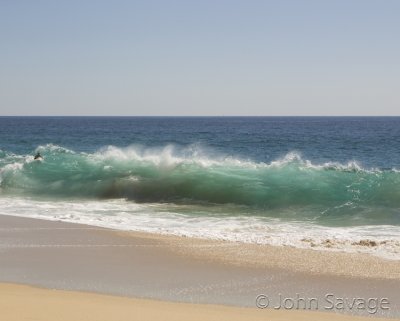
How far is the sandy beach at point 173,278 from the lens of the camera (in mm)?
5684

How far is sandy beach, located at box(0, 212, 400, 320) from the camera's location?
5684mm

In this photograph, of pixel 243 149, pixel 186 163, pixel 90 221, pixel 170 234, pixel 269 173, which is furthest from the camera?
pixel 243 149

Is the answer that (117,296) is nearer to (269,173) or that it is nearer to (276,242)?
(276,242)

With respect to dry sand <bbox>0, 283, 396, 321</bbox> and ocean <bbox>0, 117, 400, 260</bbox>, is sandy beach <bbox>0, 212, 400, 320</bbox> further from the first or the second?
ocean <bbox>0, 117, 400, 260</bbox>

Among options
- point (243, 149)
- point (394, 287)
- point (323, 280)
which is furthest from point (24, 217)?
point (243, 149)

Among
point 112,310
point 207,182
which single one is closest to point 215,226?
point 112,310

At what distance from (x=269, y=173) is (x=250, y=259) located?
1239 cm

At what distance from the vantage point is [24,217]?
12.7 meters

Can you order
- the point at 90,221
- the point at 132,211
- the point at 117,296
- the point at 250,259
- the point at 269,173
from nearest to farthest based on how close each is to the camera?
the point at 117,296
the point at 250,259
the point at 90,221
the point at 132,211
the point at 269,173

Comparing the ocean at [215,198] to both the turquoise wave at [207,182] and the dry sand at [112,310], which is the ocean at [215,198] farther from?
the dry sand at [112,310]
